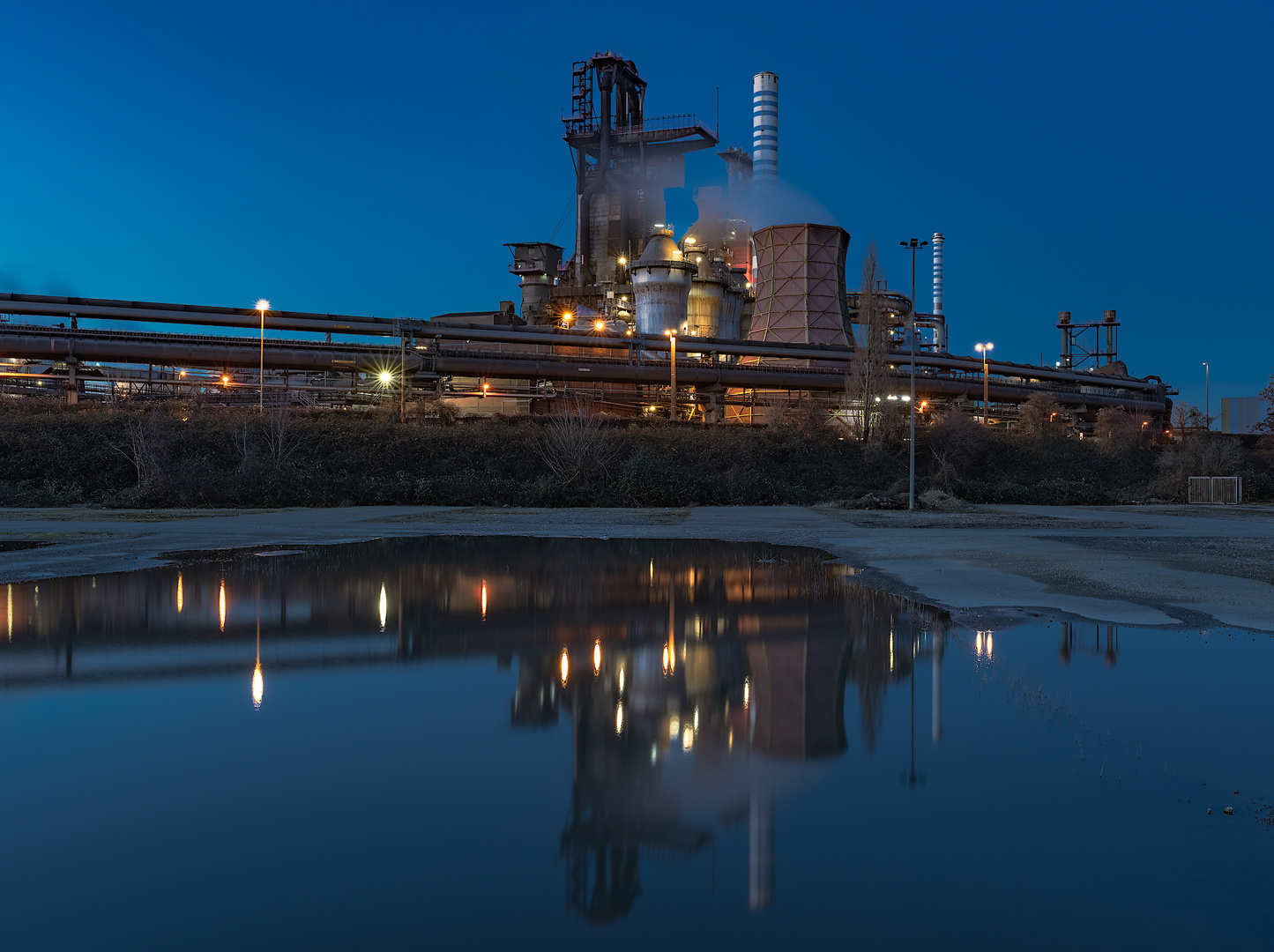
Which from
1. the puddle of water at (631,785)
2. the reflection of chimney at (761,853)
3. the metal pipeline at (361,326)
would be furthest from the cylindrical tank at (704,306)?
the reflection of chimney at (761,853)

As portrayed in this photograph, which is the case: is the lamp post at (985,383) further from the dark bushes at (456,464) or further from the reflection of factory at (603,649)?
the reflection of factory at (603,649)

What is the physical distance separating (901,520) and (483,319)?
178 ft

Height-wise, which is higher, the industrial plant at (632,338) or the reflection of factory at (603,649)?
the industrial plant at (632,338)

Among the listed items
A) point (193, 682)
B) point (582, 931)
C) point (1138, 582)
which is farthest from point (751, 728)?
point (1138, 582)

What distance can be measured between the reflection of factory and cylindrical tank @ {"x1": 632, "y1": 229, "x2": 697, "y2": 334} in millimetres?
54338

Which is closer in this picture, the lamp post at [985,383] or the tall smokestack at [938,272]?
the lamp post at [985,383]

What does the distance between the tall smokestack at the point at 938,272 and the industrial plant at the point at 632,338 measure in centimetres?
2077

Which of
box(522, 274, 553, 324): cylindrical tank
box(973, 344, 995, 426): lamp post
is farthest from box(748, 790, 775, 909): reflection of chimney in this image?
box(522, 274, 553, 324): cylindrical tank

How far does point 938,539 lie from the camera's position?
66.3 feet

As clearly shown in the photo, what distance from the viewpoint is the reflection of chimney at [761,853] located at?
380cm

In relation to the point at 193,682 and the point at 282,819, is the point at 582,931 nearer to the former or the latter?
the point at 282,819

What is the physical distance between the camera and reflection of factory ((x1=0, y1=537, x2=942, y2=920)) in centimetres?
481

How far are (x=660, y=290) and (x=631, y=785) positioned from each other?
6540 cm

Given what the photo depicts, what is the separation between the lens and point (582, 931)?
3537 mm
